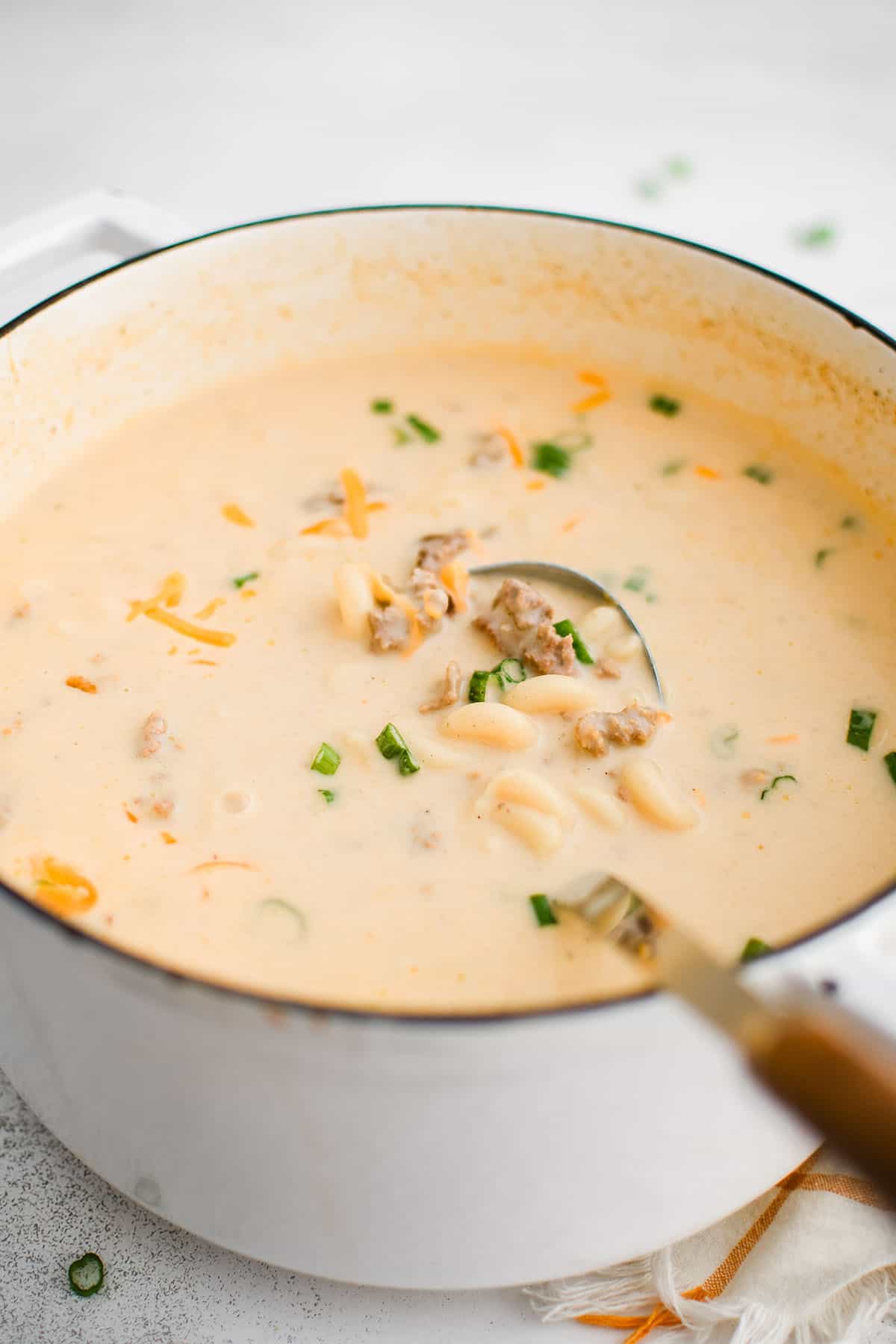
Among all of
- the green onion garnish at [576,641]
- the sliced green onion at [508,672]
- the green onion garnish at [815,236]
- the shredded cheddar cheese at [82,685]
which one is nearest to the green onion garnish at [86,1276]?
the shredded cheddar cheese at [82,685]

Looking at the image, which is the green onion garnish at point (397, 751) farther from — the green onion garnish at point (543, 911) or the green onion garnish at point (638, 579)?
the green onion garnish at point (638, 579)

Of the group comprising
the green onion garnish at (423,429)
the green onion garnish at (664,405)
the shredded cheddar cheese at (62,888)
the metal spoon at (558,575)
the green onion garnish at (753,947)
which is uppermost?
the green onion garnish at (664,405)

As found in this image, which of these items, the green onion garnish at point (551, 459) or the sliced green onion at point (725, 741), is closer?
the sliced green onion at point (725, 741)

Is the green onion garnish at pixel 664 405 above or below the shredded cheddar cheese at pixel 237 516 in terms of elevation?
above

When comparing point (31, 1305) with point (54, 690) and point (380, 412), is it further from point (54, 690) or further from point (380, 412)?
point (380, 412)

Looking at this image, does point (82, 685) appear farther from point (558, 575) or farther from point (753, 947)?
point (753, 947)

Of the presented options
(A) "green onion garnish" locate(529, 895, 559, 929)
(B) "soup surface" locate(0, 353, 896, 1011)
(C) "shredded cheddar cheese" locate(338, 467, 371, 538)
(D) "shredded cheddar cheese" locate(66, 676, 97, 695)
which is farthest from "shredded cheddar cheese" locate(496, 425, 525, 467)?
(A) "green onion garnish" locate(529, 895, 559, 929)

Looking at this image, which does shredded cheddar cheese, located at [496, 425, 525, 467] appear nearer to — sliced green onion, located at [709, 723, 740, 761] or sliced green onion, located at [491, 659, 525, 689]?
sliced green onion, located at [491, 659, 525, 689]

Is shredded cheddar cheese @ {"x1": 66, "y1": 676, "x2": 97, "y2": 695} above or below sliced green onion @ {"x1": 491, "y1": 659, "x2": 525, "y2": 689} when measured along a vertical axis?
below
